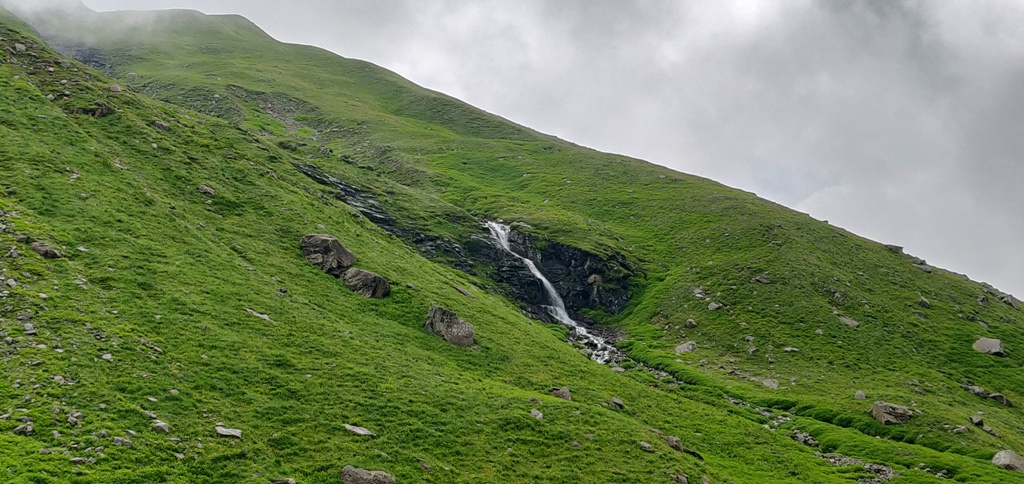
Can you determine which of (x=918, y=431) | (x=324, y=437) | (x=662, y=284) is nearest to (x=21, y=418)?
(x=324, y=437)

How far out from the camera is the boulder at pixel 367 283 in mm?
40688

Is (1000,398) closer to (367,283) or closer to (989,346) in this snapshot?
(989,346)

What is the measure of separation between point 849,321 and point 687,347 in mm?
18039

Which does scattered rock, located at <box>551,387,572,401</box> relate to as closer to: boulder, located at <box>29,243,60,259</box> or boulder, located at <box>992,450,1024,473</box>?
boulder, located at <box>992,450,1024,473</box>

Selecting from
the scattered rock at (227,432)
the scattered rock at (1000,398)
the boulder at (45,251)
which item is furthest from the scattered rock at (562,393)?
the scattered rock at (1000,398)

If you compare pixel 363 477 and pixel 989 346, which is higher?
pixel 989 346

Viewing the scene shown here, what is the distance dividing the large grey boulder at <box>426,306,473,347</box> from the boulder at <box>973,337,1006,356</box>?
175 feet

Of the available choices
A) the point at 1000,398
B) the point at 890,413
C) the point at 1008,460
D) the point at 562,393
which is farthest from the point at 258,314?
the point at 1000,398

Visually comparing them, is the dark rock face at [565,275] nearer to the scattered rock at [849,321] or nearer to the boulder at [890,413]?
the scattered rock at [849,321]

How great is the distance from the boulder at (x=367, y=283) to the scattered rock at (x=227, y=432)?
20.4 metres

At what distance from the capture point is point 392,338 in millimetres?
35156

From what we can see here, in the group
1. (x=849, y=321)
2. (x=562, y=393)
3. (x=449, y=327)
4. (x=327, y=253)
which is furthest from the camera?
(x=849, y=321)

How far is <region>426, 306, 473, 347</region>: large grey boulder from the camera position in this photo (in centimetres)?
3828

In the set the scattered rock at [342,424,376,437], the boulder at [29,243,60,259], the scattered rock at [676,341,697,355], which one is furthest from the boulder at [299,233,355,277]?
the scattered rock at [676,341,697,355]
